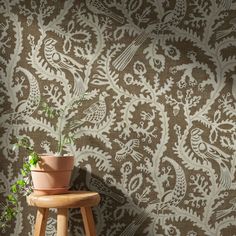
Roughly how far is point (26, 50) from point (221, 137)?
1023mm

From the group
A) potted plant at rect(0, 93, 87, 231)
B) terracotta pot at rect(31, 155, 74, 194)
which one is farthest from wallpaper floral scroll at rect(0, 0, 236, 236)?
terracotta pot at rect(31, 155, 74, 194)

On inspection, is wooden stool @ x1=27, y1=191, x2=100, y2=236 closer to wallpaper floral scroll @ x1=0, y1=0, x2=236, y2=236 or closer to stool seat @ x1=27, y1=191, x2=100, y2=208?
stool seat @ x1=27, y1=191, x2=100, y2=208

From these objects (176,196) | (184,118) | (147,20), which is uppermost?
(147,20)

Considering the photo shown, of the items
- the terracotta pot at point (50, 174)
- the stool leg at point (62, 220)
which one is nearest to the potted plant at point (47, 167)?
the terracotta pot at point (50, 174)

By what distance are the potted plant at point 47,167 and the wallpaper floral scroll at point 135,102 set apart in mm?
36

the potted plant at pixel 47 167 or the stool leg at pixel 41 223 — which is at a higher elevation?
the potted plant at pixel 47 167

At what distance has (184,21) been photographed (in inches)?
78.5

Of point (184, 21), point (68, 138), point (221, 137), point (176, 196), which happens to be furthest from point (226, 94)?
point (68, 138)

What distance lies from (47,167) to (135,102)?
0.53 metres

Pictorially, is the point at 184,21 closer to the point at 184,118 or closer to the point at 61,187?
the point at 184,118

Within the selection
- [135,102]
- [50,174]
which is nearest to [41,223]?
[50,174]

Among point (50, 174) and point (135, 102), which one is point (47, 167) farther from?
point (135, 102)

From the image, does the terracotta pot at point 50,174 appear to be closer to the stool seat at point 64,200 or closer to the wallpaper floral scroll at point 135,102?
the stool seat at point 64,200

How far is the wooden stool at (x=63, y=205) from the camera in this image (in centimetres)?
165
